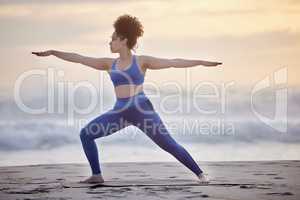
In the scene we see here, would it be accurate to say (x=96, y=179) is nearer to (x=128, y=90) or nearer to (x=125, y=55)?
(x=128, y=90)

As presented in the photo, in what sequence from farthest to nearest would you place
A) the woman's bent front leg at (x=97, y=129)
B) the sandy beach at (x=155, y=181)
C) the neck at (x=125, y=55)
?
the neck at (x=125, y=55), the woman's bent front leg at (x=97, y=129), the sandy beach at (x=155, y=181)

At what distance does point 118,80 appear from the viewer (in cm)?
403

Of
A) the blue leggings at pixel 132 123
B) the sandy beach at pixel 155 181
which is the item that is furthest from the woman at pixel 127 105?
the sandy beach at pixel 155 181

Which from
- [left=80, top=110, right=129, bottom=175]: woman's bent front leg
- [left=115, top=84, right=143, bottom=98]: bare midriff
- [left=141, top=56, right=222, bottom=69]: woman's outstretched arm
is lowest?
[left=80, top=110, right=129, bottom=175]: woman's bent front leg

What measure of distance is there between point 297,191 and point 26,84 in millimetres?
1905

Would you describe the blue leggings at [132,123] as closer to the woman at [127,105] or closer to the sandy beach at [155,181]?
the woman at [127,105]

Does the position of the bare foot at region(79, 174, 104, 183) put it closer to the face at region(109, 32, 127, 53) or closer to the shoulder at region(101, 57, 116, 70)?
the shoulder at region(101, 57, 116, 70)

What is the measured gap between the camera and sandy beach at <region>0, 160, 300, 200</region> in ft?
12.2

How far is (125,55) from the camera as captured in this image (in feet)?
13.4

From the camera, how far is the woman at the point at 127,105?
4008 mm

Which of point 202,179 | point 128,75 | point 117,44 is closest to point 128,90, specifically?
point 128,75

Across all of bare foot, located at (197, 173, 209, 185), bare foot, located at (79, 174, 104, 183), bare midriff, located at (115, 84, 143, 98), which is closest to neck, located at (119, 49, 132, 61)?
bare midriff, located at (115, 84, 143, 98)

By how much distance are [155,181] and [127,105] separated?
52 cm

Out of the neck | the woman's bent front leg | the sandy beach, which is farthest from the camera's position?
the neck
